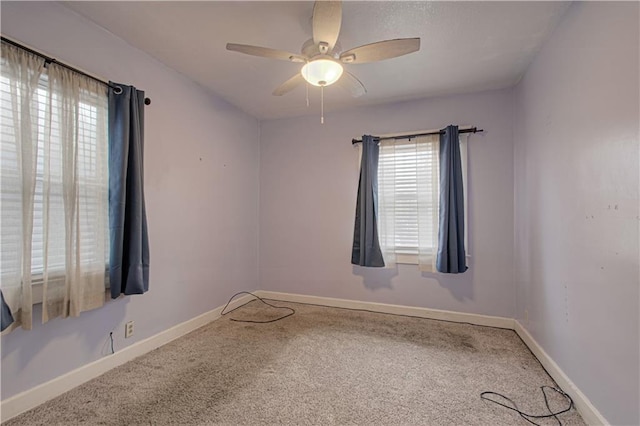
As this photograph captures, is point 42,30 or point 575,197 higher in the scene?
point 42,30

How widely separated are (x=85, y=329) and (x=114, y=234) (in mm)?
660

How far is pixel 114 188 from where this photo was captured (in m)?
1.97

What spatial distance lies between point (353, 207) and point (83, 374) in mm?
2749

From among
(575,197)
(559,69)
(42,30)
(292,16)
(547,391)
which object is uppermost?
(292,16)

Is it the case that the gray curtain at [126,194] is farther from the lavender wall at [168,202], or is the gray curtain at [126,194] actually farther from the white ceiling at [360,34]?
the white ceiling at [360,34]

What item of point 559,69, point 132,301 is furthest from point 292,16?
point 132,301

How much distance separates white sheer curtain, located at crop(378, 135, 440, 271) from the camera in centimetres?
301

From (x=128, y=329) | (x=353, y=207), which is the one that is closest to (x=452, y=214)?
(x=353, y=207)

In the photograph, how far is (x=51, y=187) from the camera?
1.68 m

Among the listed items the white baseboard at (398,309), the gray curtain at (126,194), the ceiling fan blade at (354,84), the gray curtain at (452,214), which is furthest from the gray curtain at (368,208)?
the gray curtain at (126,194)

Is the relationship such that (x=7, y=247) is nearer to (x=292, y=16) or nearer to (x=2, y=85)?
(x=2, y=85)

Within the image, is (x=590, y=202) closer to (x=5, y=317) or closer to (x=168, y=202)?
(x=168, y=202)

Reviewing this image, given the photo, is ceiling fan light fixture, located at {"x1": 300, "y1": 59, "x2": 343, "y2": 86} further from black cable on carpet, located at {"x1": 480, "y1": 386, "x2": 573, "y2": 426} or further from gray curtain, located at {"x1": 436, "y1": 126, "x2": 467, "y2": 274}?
black cable on carpet, located at {"x1": 480, "y1": 386, "x2": 573, "y2": 426}

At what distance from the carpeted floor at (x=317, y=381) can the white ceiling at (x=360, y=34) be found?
7.91 feet
